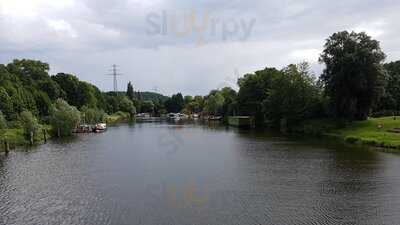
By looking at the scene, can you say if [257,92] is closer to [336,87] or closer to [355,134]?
[336,87]

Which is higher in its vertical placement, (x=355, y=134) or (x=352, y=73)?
(x=352, y=73)

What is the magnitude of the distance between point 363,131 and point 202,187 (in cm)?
4642

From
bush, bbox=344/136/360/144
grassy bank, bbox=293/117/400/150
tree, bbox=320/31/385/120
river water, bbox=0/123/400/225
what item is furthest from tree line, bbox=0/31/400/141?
river water, bbox=0/123/400/225

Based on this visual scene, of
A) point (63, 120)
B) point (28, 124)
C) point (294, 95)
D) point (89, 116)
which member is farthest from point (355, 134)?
point (89, 116)

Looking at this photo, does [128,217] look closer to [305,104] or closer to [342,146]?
[342,146]

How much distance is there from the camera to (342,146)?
66.6 metres

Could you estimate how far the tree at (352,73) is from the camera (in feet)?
264

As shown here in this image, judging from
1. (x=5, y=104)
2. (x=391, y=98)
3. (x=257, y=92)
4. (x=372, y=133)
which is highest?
(x=257, y=92)

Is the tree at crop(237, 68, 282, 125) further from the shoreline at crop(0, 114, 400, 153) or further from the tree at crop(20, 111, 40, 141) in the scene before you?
the tree at crop(20, 111, 40, 141)

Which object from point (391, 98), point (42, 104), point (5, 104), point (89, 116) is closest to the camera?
point (5, 104)

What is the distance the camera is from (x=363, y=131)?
76.2 metres

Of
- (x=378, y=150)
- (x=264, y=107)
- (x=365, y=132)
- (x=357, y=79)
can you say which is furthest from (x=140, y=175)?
(x=264, y=107)

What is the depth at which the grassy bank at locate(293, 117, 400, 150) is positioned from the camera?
65.5 m

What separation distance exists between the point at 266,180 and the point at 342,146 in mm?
29329
